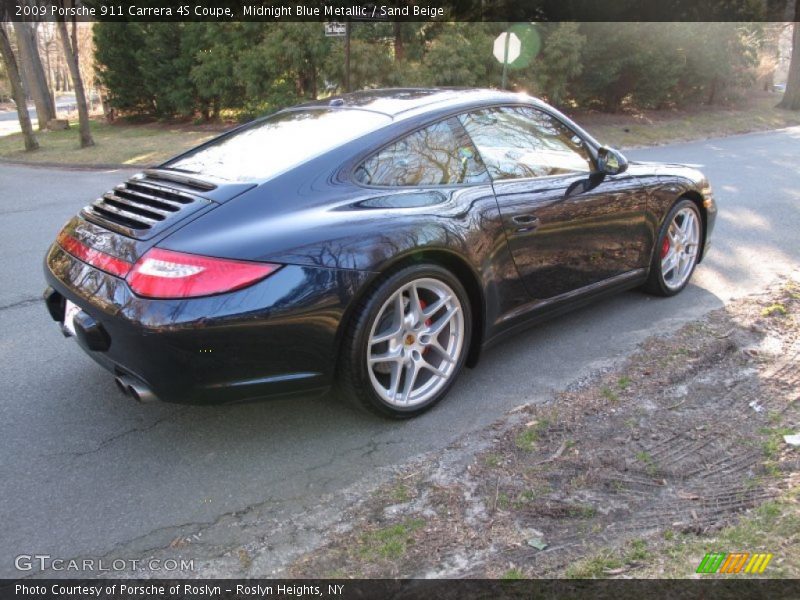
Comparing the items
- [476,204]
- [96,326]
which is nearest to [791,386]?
[476,204]

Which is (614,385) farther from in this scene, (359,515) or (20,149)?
(20,149)

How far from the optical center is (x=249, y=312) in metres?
2.48

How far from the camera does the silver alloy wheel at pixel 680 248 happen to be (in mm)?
4547

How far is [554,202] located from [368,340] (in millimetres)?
1457

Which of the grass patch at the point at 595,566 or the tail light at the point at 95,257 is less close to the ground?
the tail light at the point at 95,257

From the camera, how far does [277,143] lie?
3268mm

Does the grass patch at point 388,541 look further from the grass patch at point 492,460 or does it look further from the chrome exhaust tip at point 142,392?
the chrome exhaust tip at point 142,392

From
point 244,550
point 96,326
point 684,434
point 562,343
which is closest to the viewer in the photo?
point 244,550

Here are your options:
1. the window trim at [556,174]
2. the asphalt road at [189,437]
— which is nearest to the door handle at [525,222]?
the window trim at [556,174]

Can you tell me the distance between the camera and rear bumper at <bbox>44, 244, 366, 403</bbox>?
244cm

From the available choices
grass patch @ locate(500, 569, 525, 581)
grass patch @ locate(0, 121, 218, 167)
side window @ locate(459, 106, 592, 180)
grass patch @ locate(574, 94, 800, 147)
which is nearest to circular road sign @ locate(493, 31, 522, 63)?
grass patch @ locate(574, 94, 800, 147)

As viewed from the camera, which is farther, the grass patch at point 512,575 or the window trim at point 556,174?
the window trim at point 556,174

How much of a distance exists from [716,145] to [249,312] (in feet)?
53.4

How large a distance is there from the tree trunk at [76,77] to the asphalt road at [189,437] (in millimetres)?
12557
